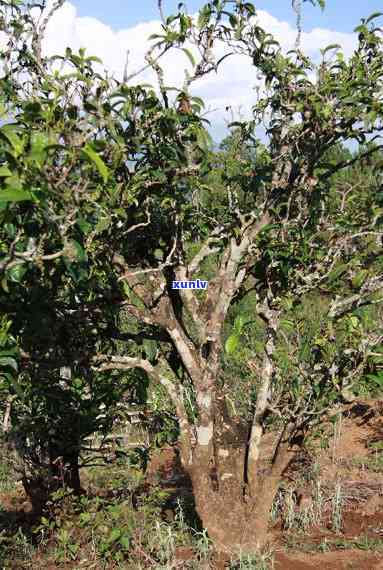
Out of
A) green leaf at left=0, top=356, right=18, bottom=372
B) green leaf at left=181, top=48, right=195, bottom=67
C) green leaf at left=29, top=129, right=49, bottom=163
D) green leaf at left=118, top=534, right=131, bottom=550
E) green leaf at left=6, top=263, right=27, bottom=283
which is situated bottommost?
green leaf at left=118, top=534, right=131, bottom=550

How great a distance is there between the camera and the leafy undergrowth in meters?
3.98

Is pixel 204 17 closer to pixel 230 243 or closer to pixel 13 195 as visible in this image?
pixel 230 243

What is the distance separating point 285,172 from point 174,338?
1.12 meters

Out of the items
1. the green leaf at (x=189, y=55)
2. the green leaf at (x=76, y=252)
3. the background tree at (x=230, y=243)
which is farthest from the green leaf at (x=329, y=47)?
the green leaf at (x=76, y=252)

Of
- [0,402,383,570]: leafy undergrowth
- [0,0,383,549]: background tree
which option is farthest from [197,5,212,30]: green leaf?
[0,402,383,570]: leafy undergrowth

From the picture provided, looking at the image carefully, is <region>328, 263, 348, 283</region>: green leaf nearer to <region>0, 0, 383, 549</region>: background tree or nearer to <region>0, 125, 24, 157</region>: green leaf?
<region>0, 0, 383, 549</region>: background tree

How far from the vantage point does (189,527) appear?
4383 mm

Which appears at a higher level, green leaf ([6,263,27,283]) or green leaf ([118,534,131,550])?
green leaf ([6,263,27,283])

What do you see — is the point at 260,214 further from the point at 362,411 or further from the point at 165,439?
the point at 362,411

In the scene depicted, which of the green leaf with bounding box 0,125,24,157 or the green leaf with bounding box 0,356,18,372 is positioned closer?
the green leaf with bounding box 0,125,24,157

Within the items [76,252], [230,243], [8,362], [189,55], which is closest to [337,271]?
[230,243]

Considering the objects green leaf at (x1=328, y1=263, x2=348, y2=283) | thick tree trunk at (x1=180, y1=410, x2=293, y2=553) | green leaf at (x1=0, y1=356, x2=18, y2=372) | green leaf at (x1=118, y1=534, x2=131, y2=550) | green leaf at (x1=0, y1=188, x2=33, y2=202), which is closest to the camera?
green leaf at (x1=0, y1=188, x2=33, y2=202)

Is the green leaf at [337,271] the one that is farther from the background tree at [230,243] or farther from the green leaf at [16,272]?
the green leaf at [16,272]

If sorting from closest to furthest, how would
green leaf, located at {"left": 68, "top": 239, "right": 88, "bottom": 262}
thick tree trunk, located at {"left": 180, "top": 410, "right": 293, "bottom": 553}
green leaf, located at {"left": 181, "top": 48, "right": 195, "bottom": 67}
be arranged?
green leaf, located at {"left": 68, "top": 239, "right": 88, "bottom": 262}
green leaf, located at {"left": 181, "top": 48, "right": 195, "bottom": 67}
thick tree trunk, located at {"left": 180, "top": 410, "right": 293, "bottom": 553}
